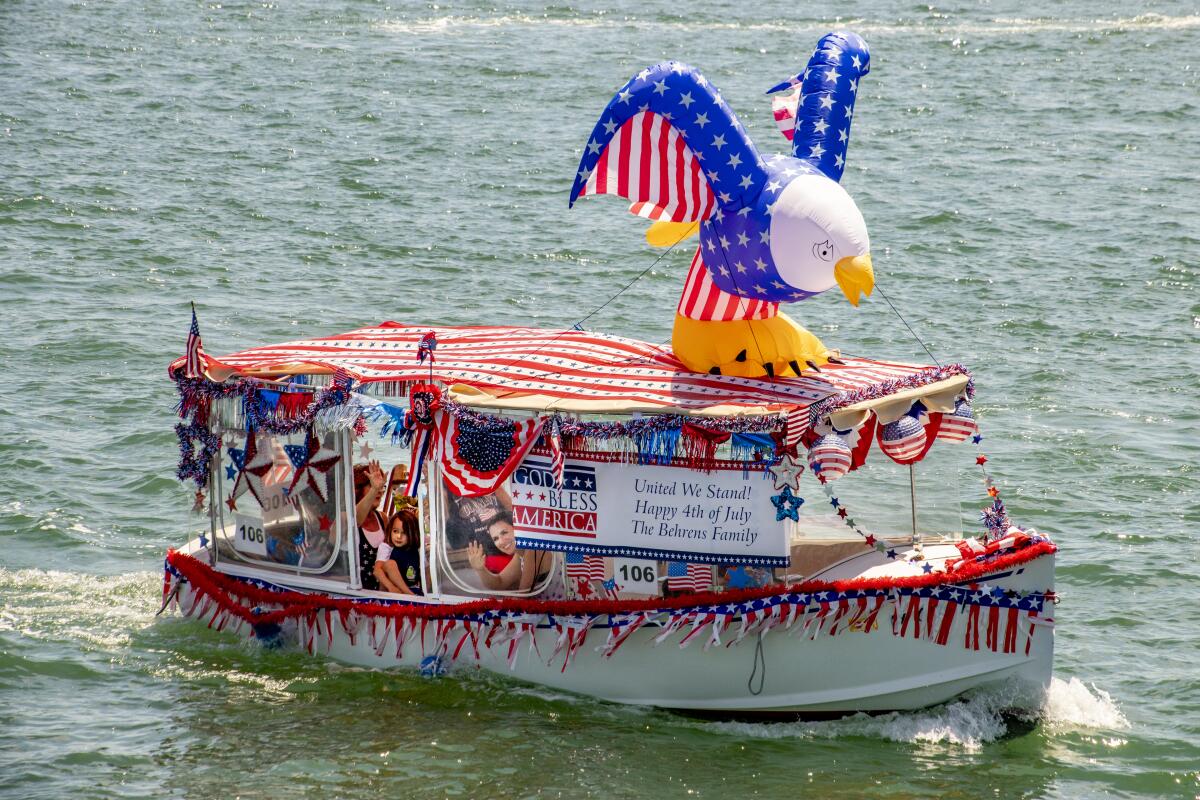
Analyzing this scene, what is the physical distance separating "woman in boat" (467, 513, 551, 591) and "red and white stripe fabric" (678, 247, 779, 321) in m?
2.40

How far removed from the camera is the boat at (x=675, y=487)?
42.1ft

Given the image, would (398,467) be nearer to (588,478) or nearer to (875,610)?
(588,478)

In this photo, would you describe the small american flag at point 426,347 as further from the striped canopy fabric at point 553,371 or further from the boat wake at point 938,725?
the boat wake at point 938,725

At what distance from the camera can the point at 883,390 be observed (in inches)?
513

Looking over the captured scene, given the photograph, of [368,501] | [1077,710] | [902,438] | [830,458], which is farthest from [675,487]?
[1077,710]

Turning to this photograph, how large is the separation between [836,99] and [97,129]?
22608 mm

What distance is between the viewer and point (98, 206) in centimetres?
2886

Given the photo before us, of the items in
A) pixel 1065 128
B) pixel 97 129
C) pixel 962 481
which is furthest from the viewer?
pixel 1065 128

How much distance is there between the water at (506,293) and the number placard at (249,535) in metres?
0.89

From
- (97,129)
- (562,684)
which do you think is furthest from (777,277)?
(97,129)

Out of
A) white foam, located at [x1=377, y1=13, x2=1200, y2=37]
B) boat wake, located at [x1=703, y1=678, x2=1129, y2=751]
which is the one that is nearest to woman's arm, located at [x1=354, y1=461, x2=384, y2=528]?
boat wake, located at [x1=703, y1=678, x2=1129, y2=751]

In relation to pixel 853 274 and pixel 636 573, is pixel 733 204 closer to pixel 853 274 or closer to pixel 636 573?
pixel 853 274

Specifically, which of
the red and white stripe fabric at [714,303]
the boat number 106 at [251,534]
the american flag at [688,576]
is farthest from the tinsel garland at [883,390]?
the boat number 106 at [251,534]

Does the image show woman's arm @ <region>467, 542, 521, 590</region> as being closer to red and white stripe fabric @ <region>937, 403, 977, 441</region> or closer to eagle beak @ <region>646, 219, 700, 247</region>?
eagle beak @ <region>646, 219, 700, 247</region>
